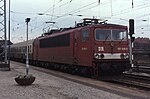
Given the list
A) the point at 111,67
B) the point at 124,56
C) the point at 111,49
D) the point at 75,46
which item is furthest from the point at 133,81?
the point at 75,46

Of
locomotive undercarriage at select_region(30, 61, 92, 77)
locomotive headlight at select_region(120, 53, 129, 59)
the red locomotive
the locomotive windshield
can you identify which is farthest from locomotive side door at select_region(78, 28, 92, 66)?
locomotive headlight at select_region(120, 53, 129, 59)

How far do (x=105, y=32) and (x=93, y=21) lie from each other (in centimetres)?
313

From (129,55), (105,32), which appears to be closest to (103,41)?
(105,32)

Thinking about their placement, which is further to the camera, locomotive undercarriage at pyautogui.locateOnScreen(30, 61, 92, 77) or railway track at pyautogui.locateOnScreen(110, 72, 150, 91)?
locomotive undercarriage at pyautogui.locateOnScreen(30, 61, 92, 77)

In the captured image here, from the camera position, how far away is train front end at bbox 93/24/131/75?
19969 mm

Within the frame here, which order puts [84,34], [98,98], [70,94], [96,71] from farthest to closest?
1. [84,34]
2. [96,71]
3. [70,94]
4. [98,98]

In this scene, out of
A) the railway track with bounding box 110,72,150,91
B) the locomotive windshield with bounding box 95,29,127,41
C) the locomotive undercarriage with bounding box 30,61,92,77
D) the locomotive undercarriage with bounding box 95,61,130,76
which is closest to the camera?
the railway track with bounding box 110,72,150,91

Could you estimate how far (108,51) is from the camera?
20234 mm

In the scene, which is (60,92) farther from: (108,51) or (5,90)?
(108,51)

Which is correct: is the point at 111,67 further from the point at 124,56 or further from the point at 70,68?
the point at 70,68

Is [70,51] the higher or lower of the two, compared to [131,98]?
higher

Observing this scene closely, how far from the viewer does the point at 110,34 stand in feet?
67.9

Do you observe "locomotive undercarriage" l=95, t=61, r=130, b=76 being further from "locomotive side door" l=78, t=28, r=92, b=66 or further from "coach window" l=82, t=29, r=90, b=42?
"coach window" l=82, t=29, r=90, b=42

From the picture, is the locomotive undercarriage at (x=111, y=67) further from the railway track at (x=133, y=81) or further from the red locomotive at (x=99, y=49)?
the railway track at (x=133, y=81)
